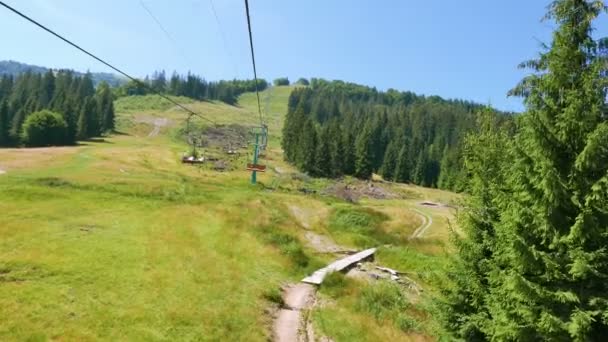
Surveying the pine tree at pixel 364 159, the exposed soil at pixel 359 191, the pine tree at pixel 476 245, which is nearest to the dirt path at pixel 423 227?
the exposed soil at pixel 359 191

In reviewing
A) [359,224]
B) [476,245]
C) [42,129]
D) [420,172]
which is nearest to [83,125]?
[42,129]

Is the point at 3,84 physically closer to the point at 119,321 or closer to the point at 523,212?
the point at 119,321

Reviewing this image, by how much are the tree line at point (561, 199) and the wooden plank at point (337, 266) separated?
667 inches

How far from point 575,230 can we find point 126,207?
131ft

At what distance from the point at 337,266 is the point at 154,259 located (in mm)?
13513

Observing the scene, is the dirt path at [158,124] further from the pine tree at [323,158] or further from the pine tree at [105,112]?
the pine tree at [323,158]

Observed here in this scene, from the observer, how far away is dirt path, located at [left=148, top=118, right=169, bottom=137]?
6288 inches

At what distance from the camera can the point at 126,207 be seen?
43281 mm

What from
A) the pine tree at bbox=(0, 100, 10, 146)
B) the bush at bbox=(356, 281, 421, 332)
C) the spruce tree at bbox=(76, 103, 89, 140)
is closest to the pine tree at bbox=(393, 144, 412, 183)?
the spruce tree at bbox=(76, 103, 89, 140)

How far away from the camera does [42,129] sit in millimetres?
109438

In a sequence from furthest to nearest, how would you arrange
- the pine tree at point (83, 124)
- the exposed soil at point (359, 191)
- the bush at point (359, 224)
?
the pine tree at point (83, 124), the exposed soil at point (359, 191), the bush at point (359, 224)

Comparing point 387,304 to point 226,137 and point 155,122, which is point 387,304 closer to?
point 226,137

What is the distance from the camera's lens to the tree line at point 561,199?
39.6 ft

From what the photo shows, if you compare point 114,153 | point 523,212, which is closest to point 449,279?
point 523,212
